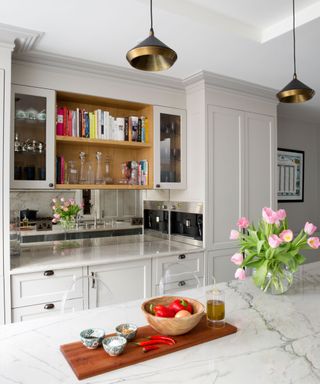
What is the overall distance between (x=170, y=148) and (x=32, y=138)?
1332 mm

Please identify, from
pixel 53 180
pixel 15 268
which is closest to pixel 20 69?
pixel 53 180

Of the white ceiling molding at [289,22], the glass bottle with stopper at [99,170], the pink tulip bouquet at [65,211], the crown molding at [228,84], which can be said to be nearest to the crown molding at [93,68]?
the crown molding at [228,84]

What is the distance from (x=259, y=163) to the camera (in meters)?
3.67

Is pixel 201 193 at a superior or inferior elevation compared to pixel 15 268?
superior

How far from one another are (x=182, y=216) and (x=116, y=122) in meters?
1.16

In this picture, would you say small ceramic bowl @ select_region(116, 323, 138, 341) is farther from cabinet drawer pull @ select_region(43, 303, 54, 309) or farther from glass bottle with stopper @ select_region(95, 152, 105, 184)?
glass bottle with stopper @ select_region(95, 152, 105, 184)

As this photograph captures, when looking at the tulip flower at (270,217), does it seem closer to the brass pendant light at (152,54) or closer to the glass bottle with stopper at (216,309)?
the glass bottle with stopper at (216,309)

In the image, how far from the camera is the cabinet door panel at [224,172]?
10.9ft

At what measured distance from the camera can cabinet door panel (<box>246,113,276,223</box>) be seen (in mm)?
3588

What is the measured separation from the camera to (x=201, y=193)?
3.29 m

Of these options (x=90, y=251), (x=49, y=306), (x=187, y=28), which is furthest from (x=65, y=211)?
(x=187, y=28)

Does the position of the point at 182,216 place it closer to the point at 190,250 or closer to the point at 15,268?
the point at 190,250

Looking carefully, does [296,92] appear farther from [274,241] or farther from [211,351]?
[211,351]

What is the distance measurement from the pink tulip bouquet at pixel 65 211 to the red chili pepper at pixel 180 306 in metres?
1.97
